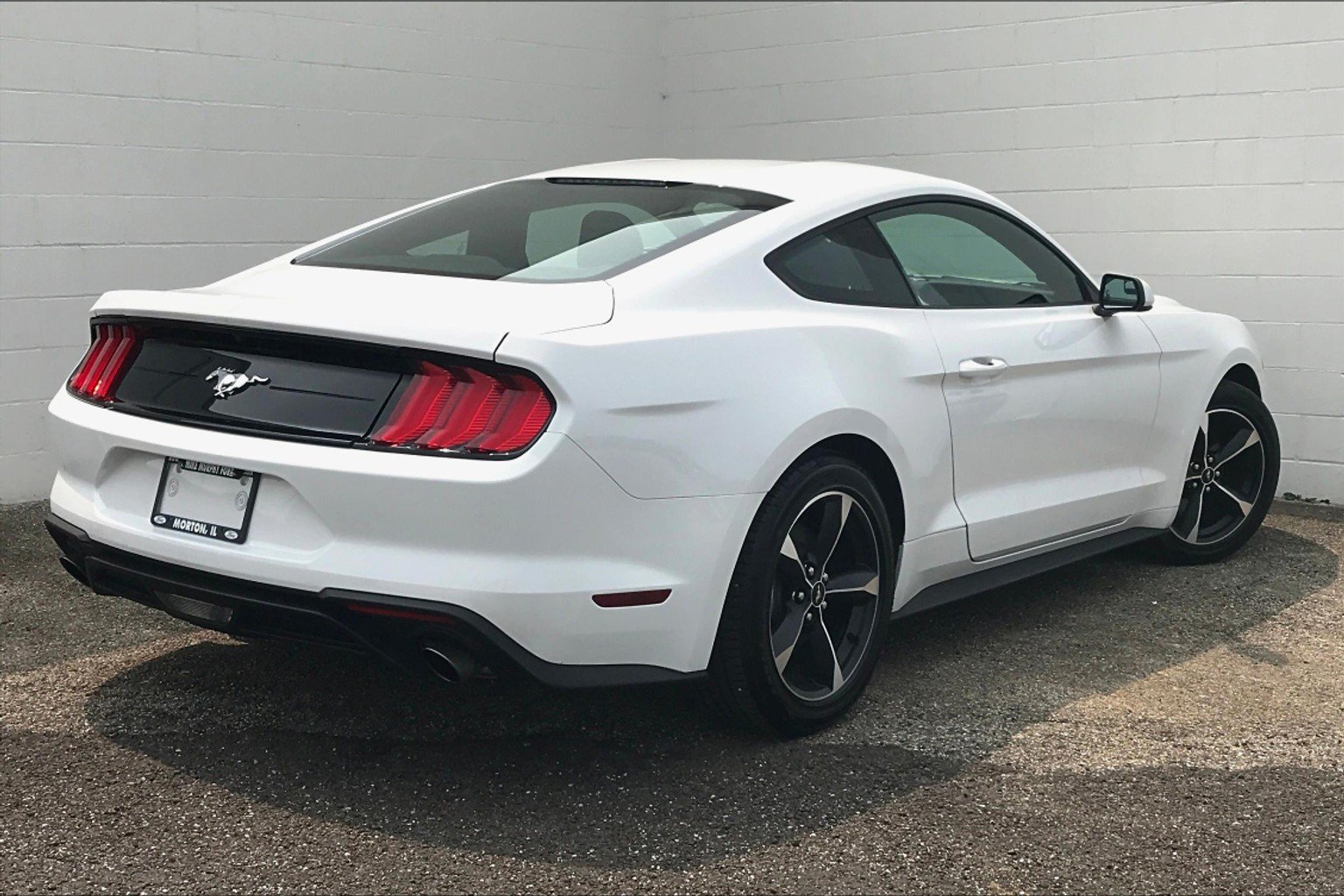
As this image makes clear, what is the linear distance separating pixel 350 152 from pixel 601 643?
4.94 metres

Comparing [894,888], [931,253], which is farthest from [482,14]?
[894,888]

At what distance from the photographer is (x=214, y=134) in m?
6.97

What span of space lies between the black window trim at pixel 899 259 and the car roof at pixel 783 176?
33mm

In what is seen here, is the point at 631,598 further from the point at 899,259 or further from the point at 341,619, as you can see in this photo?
the point at 899,259

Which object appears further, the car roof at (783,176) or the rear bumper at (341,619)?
the car roof at (783,176)

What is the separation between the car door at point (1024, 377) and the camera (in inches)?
170

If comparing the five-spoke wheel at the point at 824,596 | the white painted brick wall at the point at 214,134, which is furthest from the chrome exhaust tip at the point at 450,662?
the white painted brick wall at the point at 214,134

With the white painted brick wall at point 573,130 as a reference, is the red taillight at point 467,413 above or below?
below

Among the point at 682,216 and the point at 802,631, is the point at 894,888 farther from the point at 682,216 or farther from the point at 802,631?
the point at 682,216

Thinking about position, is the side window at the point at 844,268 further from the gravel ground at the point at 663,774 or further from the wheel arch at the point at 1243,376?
the wheel arch at the point at 1243,376

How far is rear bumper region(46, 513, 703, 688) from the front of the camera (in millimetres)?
3131

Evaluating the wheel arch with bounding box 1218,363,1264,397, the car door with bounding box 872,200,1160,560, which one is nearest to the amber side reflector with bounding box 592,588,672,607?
the car door with bounding box 872,200,1160,560

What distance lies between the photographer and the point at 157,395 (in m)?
3.53

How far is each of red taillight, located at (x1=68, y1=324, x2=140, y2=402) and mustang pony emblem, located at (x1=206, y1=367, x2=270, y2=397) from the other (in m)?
0.35
